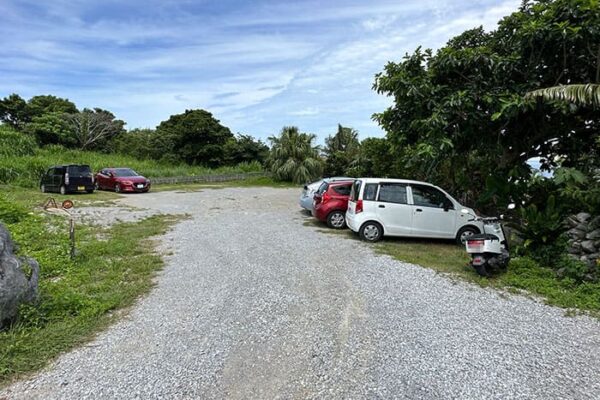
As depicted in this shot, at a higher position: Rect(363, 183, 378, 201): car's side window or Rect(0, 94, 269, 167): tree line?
Rect(0, 94, 269, 167): tree line

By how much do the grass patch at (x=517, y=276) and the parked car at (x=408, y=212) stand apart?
1.26 feet

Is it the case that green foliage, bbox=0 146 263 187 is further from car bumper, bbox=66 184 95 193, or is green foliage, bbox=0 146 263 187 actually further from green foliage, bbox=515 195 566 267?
green foliage, bbox=515 195 566 267

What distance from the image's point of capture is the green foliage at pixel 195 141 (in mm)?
30875

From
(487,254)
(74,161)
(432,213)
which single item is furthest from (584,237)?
(74,161)

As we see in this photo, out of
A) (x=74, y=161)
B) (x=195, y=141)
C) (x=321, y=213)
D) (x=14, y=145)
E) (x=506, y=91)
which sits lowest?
(x=321, y=213)

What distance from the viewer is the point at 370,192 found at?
8.20m

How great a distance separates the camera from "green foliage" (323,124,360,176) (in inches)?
991

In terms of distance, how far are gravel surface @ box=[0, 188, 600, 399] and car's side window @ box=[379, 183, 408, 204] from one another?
7.86 ft

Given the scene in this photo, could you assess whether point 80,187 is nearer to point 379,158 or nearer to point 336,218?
point 336,218

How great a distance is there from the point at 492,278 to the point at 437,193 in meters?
2.86

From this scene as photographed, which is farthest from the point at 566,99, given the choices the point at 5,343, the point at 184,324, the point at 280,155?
the point at 280,155

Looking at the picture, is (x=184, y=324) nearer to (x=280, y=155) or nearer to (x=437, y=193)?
(x=437, y=193)

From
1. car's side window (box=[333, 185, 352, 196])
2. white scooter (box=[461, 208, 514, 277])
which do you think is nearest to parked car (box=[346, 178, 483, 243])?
car's side window (box=[333, 185, 352, 196])

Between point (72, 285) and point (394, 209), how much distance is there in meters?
6.18
